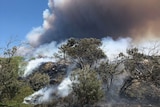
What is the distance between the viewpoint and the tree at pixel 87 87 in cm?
7100

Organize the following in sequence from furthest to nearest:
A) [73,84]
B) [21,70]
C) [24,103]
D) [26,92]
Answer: [21,70]
[26,92]
[24,103]
[73,84]

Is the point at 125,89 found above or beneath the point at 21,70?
beneath

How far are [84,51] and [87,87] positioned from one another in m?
32.6

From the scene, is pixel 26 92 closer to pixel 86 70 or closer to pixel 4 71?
pixel 4 71

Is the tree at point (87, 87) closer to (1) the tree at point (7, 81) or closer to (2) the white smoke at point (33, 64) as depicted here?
(1) the tree at point (7, 81)

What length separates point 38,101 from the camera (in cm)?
8444

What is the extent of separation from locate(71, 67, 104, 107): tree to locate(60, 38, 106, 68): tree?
1079 inches

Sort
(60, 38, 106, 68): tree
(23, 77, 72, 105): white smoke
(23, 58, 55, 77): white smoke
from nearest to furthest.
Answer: (23, 77, 72, 105): white smoke, (60, 38, 106, 68): tree, (23, 58, 55, 77): white smoke

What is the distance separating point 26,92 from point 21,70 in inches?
785

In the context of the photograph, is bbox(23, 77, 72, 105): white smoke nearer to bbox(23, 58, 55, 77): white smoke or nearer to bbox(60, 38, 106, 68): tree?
bbox(60, 38, 106, 68): tree

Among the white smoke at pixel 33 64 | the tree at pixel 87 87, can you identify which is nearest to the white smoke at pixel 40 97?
the tree at pixel 87 87

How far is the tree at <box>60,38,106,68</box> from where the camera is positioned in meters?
101

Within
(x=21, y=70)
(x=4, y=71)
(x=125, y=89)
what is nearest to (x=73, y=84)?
(x=4, y=71)

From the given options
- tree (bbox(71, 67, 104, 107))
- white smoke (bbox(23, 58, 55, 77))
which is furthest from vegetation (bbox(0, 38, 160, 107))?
white smoke (bbox(23, 58, 55, 77))
